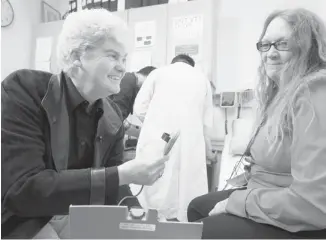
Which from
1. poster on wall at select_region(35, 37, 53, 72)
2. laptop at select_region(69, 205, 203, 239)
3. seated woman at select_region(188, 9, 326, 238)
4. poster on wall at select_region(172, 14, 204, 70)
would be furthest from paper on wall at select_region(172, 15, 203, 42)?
laptop at select_region(69, 205, 203, 239)

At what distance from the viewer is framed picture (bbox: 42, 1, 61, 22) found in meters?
3.16

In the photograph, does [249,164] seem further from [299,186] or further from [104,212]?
[104,212]

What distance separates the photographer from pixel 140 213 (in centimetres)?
56

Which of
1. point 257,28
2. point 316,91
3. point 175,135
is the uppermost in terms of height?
point 257,28

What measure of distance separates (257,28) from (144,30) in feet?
2.90

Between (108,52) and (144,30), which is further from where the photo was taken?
(144,30)

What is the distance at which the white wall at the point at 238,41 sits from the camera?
2461 mm

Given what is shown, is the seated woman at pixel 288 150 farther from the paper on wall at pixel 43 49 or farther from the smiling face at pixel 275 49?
the paper on wall at pixel 43 49

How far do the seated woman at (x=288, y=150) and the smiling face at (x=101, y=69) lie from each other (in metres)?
0.43

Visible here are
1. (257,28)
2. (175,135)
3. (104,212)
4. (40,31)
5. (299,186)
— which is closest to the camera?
(104,212)

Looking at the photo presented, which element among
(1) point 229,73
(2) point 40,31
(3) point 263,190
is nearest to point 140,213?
(3) point 263,190

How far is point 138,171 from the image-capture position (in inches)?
31.0

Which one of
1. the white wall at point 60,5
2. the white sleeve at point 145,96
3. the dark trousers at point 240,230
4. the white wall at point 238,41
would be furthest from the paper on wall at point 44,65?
the dark trousers at point 240,230

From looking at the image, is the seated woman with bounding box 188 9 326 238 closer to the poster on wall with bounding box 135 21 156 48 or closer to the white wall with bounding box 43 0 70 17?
the poster on wall with bounding box 135 21 156 48
